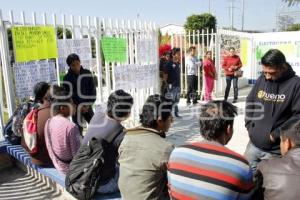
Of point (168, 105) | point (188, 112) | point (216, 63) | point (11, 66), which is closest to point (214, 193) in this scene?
point (168, 105)

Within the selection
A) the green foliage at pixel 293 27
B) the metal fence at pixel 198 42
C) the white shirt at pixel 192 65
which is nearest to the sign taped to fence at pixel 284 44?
the metal fence at pixel 198 42

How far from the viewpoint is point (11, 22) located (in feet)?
15.8

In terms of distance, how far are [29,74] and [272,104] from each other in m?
3.51

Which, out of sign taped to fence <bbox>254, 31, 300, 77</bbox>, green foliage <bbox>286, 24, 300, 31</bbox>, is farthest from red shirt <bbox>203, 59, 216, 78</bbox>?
green foliage <bbox>286, 24, 300, 31</bbox>

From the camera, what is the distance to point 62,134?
11.1 ft

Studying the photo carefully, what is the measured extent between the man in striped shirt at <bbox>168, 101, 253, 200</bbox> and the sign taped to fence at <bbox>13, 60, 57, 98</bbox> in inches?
137

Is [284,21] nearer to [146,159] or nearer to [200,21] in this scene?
[200,21]

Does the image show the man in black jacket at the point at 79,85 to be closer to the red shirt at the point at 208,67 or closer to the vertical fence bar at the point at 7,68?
the vertical fence bar at the point at 7,68

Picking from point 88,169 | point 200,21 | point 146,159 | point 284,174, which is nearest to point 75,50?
point 88,169

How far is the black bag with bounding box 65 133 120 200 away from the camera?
3012mm

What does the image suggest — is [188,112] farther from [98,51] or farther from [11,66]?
[11,66]

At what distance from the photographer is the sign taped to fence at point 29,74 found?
493 centimetres

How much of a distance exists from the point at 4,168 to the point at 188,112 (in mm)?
4895

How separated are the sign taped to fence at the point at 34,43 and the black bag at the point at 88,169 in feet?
7.83
